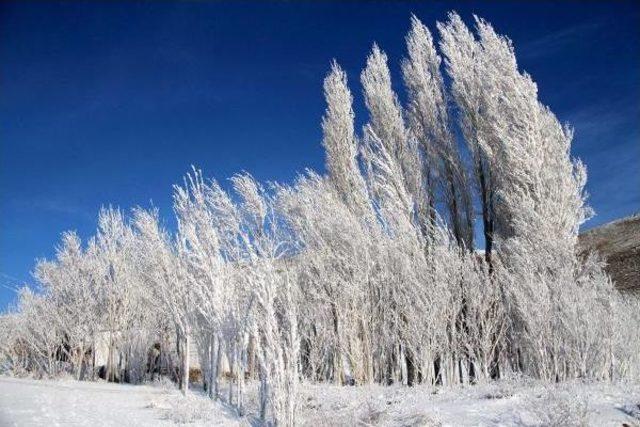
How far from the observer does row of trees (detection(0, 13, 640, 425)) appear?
11.2 m

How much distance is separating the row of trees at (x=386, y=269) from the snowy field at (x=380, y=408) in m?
0.80

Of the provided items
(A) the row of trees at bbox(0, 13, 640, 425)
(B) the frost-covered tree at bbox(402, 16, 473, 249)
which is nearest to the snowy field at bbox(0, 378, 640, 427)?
(A) the row of trees at bbox(0, 13, 640, 425)

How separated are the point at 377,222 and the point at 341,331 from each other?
165 inches

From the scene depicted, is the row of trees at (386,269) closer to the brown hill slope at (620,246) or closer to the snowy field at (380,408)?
the snowy field at (380,408)

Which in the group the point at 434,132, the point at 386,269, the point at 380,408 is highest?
the point at 434,132

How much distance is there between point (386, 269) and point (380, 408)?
5654mm

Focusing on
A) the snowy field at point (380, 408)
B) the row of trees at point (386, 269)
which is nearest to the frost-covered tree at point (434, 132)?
the row of trees at point (386, 269)

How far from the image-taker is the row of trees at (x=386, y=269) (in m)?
11.2

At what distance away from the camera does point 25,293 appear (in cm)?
1988

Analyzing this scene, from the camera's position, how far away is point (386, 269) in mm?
13891

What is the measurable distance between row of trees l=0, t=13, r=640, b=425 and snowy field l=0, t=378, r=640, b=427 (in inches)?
31.7

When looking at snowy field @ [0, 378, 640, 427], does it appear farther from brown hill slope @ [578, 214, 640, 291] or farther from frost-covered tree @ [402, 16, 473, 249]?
brown hill slope @ [578, 214, 640, 291]

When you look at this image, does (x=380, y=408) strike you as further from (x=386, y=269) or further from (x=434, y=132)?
(x=434, y=132)

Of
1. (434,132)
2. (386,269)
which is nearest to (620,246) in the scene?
(434,132)
